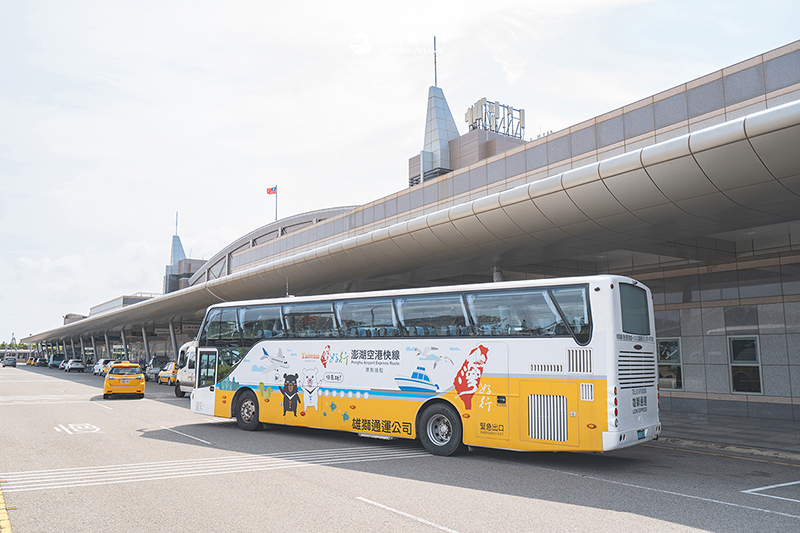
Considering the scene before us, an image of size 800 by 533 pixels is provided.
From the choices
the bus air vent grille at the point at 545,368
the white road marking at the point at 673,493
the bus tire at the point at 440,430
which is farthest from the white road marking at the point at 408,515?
the bus air vent grille at the point at 545,368

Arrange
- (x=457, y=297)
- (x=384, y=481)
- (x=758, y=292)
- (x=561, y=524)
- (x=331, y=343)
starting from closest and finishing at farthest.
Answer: (x=561, y=524), (x=384, y=481), (x=457, y=297), (x=331, y=343), (x=758, y=292)

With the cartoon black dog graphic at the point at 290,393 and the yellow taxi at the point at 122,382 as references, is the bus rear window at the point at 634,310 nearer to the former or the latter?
the cartoon black dog graphic at the point at 290,393

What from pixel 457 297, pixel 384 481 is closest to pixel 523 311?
pixel 457 297

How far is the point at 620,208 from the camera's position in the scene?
13.4 meters

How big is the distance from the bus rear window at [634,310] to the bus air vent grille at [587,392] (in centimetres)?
115

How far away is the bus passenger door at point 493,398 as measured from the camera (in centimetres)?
1128

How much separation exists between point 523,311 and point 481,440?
2603mm

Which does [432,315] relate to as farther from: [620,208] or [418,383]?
[620,208]

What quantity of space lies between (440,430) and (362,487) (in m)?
3.85

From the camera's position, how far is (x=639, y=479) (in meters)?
9.59

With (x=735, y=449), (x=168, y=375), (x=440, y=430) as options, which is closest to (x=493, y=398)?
(x=440, y=430)

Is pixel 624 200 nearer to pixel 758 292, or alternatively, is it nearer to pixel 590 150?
pixel 590 150

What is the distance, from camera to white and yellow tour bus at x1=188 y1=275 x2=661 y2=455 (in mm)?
10383

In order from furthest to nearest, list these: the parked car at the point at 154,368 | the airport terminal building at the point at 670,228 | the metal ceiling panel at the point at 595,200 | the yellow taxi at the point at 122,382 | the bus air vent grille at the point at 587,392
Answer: the parked car at the point at 154,368, the yellow taxi at the point at 122,382, the metal ceiling panel at the point at 595,200, the airport terminal building at the point at 670,228, the bus air vent grille at the point at 587,392
